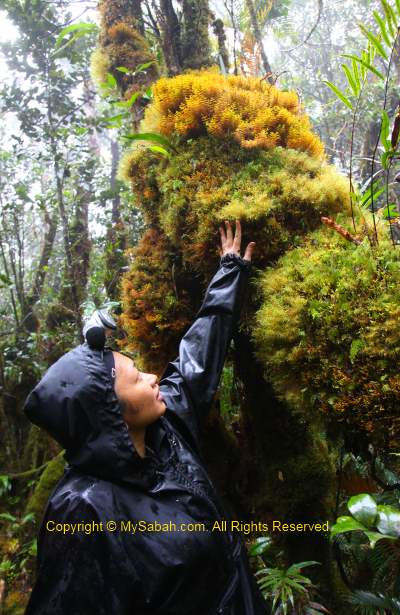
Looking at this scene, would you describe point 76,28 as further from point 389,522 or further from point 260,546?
point 260,546

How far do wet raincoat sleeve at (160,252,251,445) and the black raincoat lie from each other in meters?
0.29

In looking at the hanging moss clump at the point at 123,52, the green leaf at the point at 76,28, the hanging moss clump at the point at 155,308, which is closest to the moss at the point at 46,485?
the hanging moss clump at the point at 155,308

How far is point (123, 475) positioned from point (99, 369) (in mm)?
447

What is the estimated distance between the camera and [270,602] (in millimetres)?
2566

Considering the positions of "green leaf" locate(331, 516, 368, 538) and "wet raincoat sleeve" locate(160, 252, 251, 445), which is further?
"wet raincoat sleeve" locate(160, 252, 251, 445)

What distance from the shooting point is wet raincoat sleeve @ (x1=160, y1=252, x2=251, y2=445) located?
2.20 m

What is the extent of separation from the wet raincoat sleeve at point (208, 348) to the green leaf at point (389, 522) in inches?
37.7

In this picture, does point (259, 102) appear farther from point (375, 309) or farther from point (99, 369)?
point (99, 369)

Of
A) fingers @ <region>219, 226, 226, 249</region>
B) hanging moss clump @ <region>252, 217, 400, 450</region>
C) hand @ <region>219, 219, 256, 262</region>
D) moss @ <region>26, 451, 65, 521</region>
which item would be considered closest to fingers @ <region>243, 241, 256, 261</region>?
hand @ <region>219, 219, 256, 262</region>

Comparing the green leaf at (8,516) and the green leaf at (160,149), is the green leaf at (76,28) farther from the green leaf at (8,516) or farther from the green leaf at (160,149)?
the green leaf at (8,516)

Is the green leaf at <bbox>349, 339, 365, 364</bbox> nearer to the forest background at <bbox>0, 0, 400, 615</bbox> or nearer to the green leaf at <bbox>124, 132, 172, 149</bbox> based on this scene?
the forest background at <bbox>0, 0, 400, 615</bbox>

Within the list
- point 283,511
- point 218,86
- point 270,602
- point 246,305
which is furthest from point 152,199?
point 270,602

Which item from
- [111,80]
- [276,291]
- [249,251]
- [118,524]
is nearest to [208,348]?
[276,291]

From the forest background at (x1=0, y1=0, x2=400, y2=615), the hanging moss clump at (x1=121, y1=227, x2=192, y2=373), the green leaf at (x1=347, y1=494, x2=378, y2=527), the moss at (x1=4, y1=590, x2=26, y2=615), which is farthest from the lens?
the moss at (x1=4, y1=590, x2=26, y2=615)
